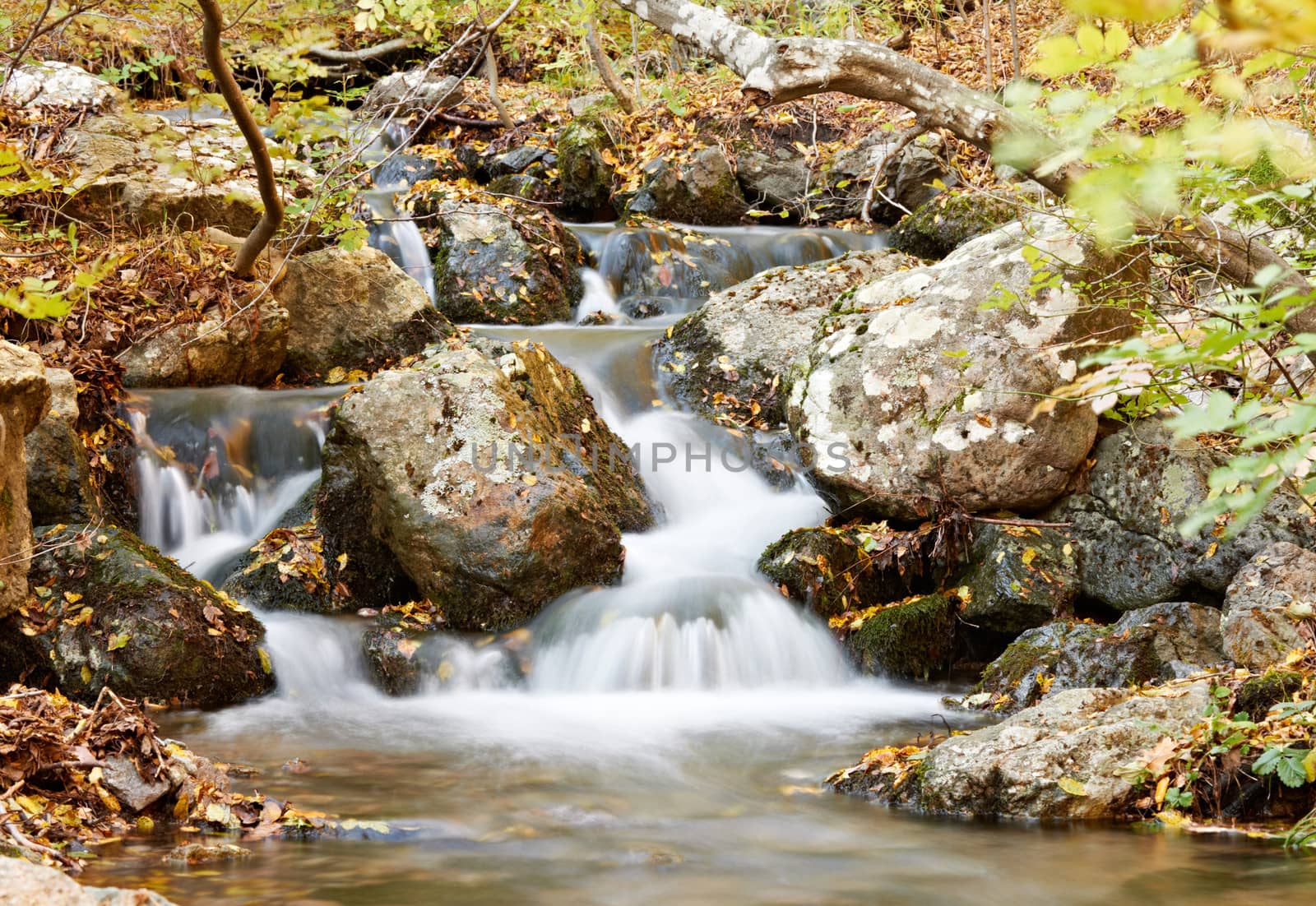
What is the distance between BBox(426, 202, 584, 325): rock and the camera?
1005 cm

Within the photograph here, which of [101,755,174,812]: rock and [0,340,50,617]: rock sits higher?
[0,340,50,617]: rock

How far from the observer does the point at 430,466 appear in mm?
6152

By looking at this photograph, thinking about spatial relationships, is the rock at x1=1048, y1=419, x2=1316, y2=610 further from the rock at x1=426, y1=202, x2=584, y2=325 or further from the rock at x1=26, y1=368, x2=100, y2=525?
the rock at x1=26, y1=368, x2=100, y2=525

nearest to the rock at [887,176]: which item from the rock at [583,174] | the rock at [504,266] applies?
the rock at [583,174]

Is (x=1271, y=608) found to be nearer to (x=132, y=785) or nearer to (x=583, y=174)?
(x=132, y=785)

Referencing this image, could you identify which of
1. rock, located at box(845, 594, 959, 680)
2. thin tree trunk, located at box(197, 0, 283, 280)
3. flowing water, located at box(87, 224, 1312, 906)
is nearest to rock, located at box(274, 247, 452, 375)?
thin tree trunk, located at box(197, 0, 283, 280)

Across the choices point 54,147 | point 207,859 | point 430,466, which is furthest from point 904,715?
point 54,147

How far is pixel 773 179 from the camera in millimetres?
12602

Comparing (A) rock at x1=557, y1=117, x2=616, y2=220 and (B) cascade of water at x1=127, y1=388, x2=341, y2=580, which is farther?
(A) rock at x1=557, y1=117, x2=616, y2=220

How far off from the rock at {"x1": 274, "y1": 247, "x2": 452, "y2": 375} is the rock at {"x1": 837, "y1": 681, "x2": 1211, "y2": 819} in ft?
19.7

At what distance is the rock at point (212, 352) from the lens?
24.6ft

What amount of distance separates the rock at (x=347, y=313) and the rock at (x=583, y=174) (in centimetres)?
380

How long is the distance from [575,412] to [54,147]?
17.9ft

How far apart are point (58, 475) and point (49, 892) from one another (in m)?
4.85
